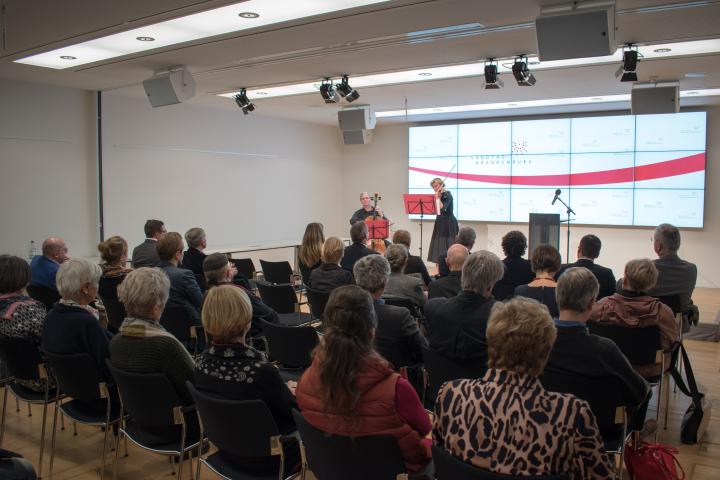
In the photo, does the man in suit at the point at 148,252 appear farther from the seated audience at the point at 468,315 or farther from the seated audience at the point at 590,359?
the seated audience at the point at 590,359

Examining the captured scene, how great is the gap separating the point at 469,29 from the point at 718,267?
6874 millimetres

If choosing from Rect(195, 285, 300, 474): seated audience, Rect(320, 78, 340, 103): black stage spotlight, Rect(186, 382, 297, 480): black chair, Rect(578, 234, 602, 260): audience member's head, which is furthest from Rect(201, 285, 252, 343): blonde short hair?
Rect(320, 78, 340, 103): black stage spotlight

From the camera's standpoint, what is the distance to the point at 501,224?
1075 centimetres

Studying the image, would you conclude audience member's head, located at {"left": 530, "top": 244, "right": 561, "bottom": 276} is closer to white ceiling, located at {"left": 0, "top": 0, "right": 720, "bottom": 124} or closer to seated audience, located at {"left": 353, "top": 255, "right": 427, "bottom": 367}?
seated audience, located at {"left": 353, "top": 255, "right": 427, "bottom": 367}

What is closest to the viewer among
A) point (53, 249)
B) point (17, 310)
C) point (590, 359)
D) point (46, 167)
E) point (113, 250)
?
point (590, 359)

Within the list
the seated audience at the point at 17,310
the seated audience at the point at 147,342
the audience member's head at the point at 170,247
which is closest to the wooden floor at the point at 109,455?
the seated audience at the point at 17,310

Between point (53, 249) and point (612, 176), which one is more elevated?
point (612, 176)

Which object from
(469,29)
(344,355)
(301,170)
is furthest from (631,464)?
(301,170)

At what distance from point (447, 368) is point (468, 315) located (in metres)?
0.27

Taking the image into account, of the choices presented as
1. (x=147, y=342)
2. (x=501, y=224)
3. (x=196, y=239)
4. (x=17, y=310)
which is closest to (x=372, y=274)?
(x=147, y=342)

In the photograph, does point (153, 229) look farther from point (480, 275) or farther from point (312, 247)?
point (480, 275)

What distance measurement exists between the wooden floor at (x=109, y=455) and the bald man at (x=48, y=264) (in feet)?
3.02

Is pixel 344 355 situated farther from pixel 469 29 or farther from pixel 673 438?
pixel 469 29

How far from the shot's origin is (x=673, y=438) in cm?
366
